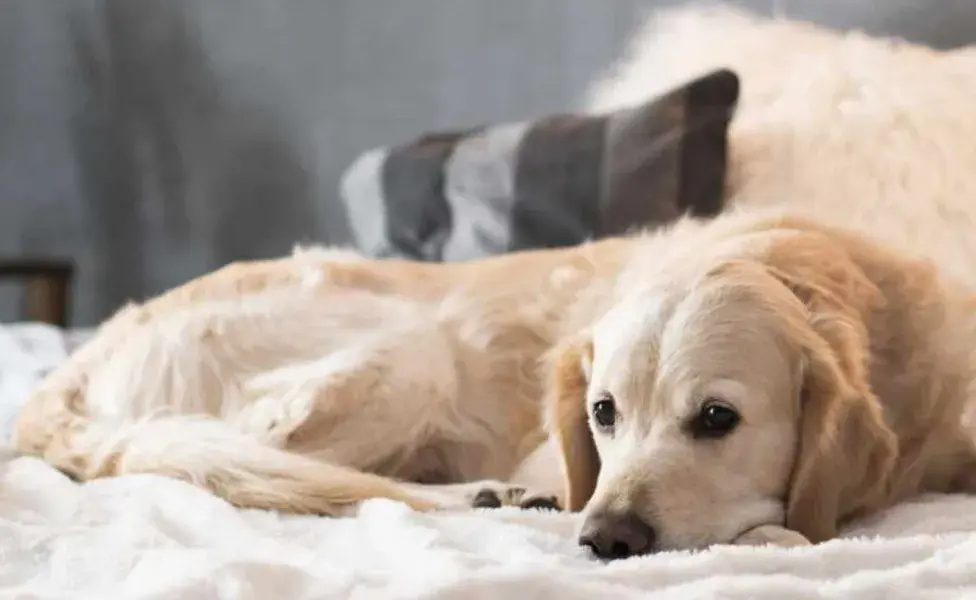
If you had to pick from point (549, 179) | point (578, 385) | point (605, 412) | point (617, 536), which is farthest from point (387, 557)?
point (549, 179)

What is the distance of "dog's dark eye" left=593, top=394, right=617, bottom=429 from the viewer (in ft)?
4.40

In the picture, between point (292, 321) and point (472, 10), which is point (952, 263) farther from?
point (472, 10)

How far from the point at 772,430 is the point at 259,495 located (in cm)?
65

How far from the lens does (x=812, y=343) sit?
1278mm

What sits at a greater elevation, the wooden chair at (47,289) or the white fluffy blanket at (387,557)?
the white fluffy blanket at (387,557)

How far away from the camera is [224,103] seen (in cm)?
391

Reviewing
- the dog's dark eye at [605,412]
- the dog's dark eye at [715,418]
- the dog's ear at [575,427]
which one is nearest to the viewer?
the dog's dark eye at [715,418]

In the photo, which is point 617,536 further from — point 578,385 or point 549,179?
point 549,179

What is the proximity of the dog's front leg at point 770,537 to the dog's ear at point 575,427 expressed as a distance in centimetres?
32

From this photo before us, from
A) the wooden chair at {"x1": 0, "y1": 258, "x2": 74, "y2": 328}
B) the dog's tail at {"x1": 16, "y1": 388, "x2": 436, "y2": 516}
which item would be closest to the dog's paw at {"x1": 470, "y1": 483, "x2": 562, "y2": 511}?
the dog's tail at {"x1": 16, "y1": 388, "x2": 436, "y2": 516}

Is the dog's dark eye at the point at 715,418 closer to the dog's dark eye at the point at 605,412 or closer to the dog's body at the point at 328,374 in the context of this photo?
the dog's dark eye at the point at 605,412

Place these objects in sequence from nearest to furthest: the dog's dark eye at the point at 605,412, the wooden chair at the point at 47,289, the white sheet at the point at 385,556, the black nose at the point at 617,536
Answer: the white sheet at the point at 385,556, the black nose at the point at 617,536, the dog's dark eye at the point at 605,412, the wooden chair at the point at 47,289

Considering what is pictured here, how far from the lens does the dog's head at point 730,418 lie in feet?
3.91

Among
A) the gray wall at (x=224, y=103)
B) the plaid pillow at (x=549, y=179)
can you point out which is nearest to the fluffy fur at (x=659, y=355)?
the plaid pillow at (x=549, y=179)
